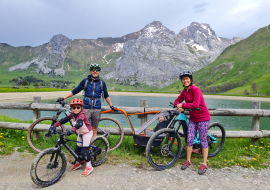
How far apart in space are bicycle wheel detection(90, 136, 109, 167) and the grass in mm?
259

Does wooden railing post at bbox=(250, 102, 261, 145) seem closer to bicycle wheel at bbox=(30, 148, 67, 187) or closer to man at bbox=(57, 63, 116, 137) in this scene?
man at bbox=(57, 63, 116, 137)

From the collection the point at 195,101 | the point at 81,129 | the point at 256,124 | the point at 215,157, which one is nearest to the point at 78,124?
the point at 81,129

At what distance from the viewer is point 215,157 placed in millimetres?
5617

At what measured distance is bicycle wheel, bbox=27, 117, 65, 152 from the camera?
571cm

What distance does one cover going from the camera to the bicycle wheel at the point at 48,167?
12.0 feet

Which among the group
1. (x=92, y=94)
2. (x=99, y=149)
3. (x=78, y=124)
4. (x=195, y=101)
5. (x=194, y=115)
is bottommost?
(x=99, y=149)

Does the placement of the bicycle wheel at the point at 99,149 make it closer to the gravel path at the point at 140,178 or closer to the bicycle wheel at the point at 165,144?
the gravel path at the point at 140,178

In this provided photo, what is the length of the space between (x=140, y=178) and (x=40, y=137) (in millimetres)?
4639

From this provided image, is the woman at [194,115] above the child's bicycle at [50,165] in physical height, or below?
above

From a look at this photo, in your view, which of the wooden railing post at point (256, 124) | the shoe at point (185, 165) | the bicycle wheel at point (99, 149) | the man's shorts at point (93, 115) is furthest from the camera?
the wooden railing post at point (256, 124)

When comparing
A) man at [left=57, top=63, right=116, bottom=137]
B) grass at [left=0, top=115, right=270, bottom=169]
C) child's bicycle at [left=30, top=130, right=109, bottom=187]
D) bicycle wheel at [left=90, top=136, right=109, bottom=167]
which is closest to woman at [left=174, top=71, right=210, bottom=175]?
grass at [left=0, top=115, right=270, bottom=169]

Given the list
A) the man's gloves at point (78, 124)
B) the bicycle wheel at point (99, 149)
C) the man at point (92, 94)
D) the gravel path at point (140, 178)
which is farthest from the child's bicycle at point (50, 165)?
the man at point (92, 94)

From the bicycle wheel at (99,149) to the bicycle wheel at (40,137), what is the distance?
60.5 inches

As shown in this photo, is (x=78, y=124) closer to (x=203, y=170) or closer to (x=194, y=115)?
(x=194, y=115)
